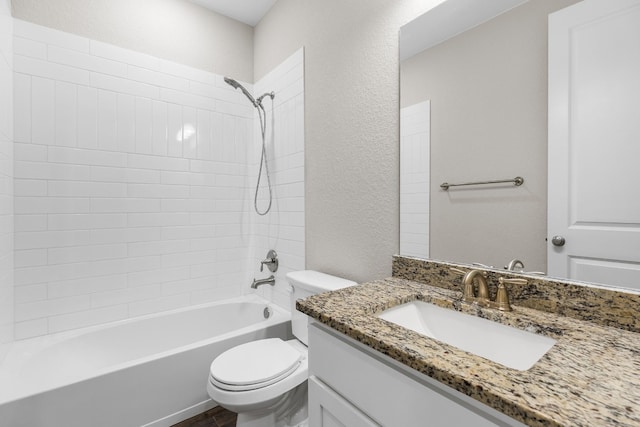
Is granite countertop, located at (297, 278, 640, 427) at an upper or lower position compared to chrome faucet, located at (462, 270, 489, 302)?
lower

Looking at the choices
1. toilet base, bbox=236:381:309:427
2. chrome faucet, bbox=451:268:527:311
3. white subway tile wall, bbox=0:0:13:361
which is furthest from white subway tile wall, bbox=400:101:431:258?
white subway tile wall, bbox=0:0:13:361

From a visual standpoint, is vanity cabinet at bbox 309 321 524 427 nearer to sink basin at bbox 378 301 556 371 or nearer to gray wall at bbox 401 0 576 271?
sink basin at bbox 378 301 556 371

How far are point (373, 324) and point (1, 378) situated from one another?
69.1 inches

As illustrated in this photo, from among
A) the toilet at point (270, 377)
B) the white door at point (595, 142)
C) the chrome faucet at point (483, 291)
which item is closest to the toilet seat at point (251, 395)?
the toilet at point (270, 377)

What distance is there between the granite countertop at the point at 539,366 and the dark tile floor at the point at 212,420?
1234mm

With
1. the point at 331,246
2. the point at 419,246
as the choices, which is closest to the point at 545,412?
the point at 419,246

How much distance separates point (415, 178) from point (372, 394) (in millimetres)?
859

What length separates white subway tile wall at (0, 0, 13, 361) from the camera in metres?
1.50

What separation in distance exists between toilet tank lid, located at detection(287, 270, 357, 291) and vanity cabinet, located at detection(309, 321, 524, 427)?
23.3 inches

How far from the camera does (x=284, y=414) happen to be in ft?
5.01

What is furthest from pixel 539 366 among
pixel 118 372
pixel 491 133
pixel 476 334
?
pixel 118 372

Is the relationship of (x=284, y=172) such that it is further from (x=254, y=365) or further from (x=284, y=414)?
(x=284, y=414)

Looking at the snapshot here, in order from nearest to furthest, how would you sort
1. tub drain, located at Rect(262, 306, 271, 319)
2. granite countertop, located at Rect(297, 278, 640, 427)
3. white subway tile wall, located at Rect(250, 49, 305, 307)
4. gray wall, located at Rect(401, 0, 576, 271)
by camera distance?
granite countertop, located at Rect(297, 278, 640, 427) → gray wall, located at Rect(401, 0, 576, 271) → white subway tile wall, located at Rect(250, 49, 305, 307) → tub drain, located at Rect(262, 306, 271, 319)

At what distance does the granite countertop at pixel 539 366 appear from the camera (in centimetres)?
44
